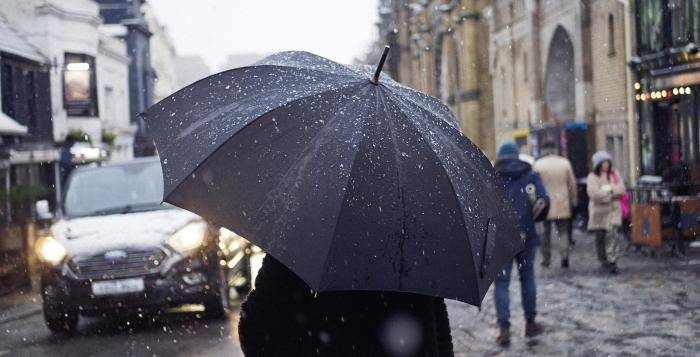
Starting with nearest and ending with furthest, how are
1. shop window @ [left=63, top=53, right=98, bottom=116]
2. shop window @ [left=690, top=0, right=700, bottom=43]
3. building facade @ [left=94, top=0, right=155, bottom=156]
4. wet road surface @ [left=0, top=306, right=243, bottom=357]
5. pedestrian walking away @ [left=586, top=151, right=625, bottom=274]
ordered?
wet road surface @ [left=0, top=306, right=243, bottom=357] < pedestrian walking away @ [left=586, top=151, right=625, bottom=274] < shop window @ [left=690, top=0, right=700, bottom=43] < shop window @ [left=63, top=53, right=98, bottom=116] < building facade @ [left=94, top=0, right=155, bottom=156]

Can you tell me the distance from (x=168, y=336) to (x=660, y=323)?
4604 millimetres

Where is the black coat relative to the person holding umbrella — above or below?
below

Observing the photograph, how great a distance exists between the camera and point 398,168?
327 centimetres

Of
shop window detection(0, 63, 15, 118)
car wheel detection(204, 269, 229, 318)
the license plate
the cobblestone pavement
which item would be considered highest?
shop window detection(0, 63, 15, 118)

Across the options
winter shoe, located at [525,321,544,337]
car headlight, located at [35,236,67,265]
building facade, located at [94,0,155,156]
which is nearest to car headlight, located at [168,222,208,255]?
car headlight, located at [35,236,67,265]

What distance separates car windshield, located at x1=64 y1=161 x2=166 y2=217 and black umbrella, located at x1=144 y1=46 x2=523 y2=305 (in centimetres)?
730

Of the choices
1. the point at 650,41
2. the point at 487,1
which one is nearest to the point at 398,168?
the point at 650,41

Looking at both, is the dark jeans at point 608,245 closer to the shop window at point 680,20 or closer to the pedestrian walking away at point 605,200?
the pedestrian walking away at point 605,200

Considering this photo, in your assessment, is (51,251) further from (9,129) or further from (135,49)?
(135,49)

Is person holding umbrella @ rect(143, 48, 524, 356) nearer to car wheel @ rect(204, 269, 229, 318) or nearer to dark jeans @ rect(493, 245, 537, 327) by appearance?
dark jeans @ rect(493, 245, 537, 327)

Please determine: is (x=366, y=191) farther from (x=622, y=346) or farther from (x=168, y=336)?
(x=168, y=336)

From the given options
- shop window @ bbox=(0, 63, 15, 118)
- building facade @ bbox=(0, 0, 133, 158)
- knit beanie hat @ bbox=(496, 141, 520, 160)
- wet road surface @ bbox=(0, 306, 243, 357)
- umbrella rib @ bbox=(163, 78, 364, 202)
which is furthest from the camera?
building facade @ bbox=(0, 0, 133, 158)

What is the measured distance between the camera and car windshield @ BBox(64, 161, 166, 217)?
427 inches

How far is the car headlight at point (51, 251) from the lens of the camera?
9.70m
